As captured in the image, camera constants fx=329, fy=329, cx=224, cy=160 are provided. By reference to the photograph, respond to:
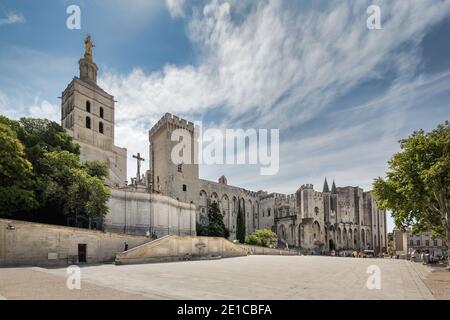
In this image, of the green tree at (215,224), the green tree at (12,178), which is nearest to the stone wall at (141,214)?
the green tree at (215,224)

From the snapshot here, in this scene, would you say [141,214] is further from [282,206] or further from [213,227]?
[282,206]

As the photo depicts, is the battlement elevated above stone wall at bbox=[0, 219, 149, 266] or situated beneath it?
elevated above

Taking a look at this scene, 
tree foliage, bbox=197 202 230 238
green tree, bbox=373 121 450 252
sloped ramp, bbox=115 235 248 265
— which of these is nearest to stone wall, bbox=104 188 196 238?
sloped ramp, bbox=115 235 248 265

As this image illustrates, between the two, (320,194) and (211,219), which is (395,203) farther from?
(320,194)

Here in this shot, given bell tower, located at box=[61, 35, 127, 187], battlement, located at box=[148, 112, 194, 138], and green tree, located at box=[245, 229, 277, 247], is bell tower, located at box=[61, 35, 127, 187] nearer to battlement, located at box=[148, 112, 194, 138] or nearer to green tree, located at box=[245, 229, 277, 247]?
battlement, located at box=[148, 112, 194, 138]

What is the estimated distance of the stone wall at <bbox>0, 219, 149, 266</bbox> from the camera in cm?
1928

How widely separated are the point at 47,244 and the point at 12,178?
516 cm

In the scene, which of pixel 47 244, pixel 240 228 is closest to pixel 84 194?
pixel 47 244

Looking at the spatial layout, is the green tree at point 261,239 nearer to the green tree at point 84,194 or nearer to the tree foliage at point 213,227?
the tree foliage at point 213,227

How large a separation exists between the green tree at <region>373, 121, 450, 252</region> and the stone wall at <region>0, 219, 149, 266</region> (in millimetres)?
21108

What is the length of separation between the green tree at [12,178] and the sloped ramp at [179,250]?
7.36 meters
